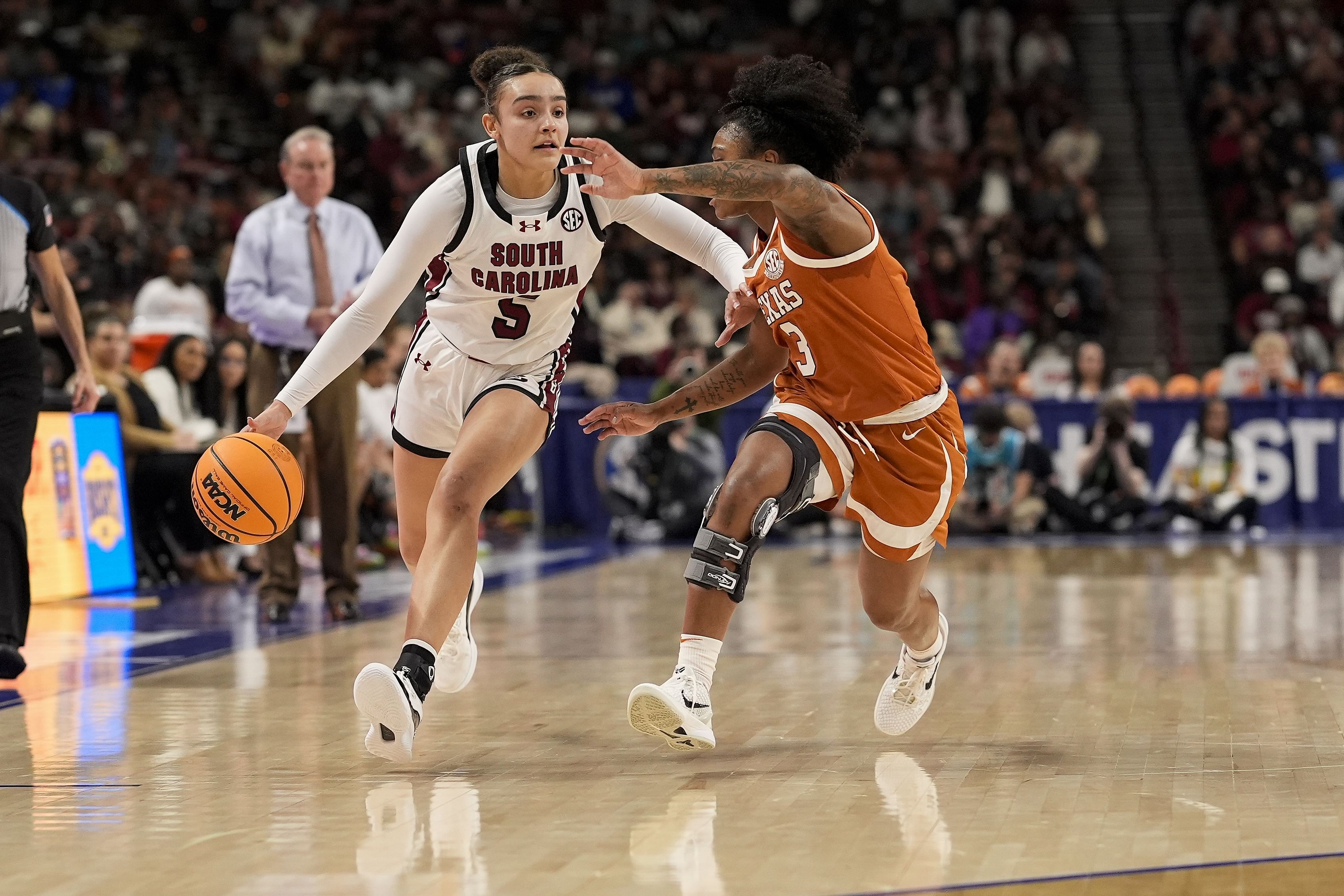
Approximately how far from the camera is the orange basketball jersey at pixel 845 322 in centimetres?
451

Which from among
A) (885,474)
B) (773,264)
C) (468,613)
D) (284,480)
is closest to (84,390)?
(284,480)

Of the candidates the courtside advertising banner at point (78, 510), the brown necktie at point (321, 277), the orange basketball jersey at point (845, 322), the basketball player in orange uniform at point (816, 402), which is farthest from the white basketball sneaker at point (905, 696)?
the courtside advertising banner at point (78, 510)

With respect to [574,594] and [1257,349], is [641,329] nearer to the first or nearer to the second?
[1257,349]

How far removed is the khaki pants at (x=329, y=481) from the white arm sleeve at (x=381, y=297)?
3.19m

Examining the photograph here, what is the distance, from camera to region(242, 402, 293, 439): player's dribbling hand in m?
4.49

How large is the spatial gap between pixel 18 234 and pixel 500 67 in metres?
2.10

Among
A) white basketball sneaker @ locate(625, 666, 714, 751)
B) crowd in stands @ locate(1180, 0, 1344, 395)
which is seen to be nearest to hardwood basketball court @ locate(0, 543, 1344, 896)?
white basketball sneaker @ locate(625, 666, 714, 751)

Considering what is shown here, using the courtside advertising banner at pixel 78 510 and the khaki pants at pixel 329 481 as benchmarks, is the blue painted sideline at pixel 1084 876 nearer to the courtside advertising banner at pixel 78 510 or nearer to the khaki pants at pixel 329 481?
the khaki pants at pixel 329 481

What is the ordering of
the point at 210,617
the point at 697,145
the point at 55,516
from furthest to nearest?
1. the point at 697,145
2. the point at 55,516
3. the point at 210,617

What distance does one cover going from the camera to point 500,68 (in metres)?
4.85

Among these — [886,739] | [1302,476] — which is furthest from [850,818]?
[1302,476]

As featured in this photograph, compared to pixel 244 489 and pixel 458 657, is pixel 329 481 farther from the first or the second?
pixel 244 489

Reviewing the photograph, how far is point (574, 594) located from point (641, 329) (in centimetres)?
730

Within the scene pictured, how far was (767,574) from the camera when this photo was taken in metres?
10.1
